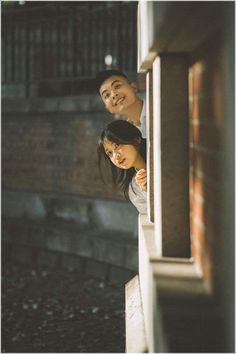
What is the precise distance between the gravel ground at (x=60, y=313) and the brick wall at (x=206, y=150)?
4.79 metres

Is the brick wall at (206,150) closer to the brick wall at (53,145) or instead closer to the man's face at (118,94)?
the man's face at (118,94)

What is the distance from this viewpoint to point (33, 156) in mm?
11086

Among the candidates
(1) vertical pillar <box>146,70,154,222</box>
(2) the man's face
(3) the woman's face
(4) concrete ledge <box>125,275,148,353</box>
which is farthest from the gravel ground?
(1) vertical pillar <box>146,70,154,222</box>

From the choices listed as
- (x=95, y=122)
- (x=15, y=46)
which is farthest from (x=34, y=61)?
(x=95, y=122)

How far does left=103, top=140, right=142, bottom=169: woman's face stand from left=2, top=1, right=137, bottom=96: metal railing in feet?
22.2

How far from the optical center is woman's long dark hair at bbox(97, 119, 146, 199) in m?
3.51

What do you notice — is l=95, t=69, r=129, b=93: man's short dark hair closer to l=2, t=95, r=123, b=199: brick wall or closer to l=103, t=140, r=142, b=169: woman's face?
l=103, t=140, r=142, b=169: woman's face

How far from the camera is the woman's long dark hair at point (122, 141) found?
3508 mm

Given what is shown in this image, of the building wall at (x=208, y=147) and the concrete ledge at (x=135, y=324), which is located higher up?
the building wall at (x=208, y=147)

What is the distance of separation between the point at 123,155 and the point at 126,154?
2 cm

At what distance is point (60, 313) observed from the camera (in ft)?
25.4

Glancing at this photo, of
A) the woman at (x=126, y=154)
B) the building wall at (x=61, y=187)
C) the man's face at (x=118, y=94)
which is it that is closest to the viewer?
the woman at (x=126, y=154)

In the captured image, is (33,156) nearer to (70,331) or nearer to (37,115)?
(37,115)

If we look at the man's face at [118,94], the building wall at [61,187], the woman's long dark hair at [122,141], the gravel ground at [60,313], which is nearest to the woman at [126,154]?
the woman's long dark hair at [122,141]
